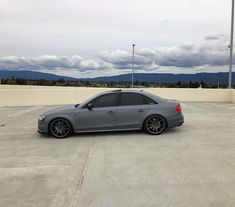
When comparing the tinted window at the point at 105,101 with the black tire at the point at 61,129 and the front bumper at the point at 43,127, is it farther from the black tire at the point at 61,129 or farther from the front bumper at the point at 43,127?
the front bumper at the point at 43,127

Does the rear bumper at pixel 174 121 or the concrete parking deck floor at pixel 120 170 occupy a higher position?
the rear bumper at pixel 174 121

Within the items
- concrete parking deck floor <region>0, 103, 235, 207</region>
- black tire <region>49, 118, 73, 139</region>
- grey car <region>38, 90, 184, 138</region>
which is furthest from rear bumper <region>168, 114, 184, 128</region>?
black tire <region>49, 118, 73, 139</region>

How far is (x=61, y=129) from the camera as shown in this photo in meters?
9.70

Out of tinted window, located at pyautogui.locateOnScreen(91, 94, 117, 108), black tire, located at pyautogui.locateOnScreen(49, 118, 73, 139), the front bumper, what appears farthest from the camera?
tinted window, located at pyautogui.locateOnScreen(91, 94, 117, 108)

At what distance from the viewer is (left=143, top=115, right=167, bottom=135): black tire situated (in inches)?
384

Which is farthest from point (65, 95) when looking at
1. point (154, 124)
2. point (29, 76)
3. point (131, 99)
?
point (29, 76)

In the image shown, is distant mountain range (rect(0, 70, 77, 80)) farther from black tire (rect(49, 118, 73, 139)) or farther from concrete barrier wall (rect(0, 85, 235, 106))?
black tire (rect(49, 118, 73, 139))

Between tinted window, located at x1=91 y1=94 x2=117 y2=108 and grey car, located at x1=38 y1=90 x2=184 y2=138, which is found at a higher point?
tinted window, located at x1=91 y1=94 x2=117 y2=108

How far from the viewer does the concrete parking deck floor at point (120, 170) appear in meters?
4.74

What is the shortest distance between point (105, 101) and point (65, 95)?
13358mm

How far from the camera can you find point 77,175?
5.86 m

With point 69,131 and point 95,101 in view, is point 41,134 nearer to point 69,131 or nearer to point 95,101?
point 69,131

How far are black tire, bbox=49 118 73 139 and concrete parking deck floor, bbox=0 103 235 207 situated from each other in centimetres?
20

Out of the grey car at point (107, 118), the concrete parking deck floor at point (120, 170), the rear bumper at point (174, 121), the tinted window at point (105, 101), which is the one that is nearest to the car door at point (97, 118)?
the grey car at point (107, 118)
